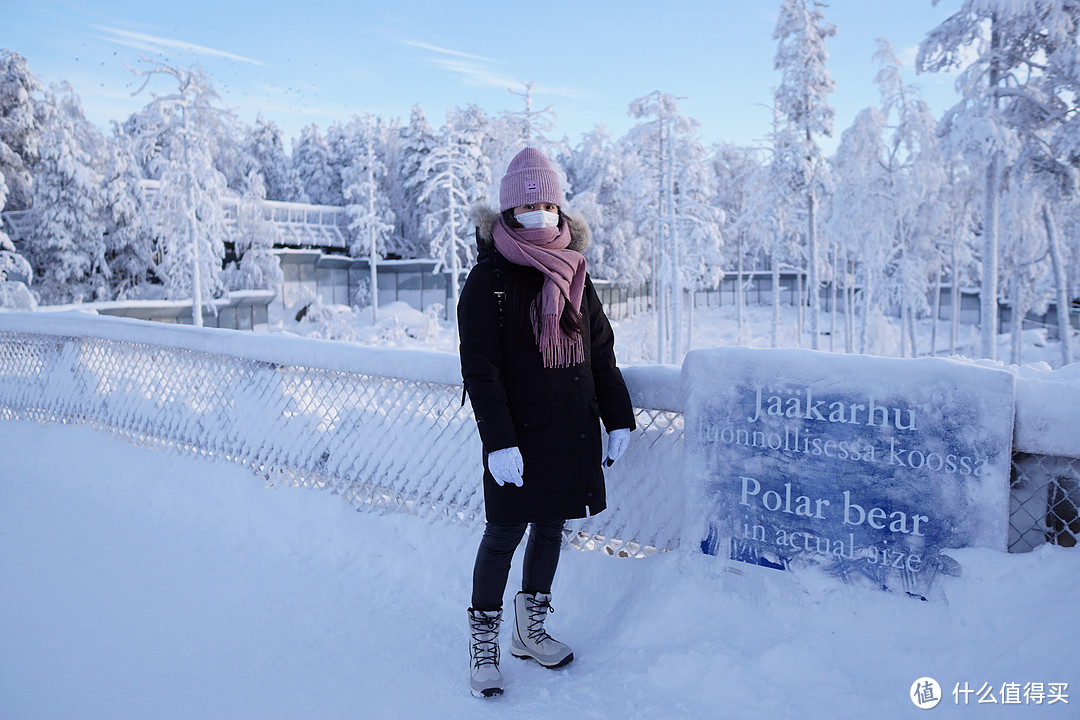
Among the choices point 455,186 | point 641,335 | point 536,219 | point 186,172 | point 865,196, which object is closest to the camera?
point 536,219

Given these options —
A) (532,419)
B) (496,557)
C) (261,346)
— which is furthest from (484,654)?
(261,346)

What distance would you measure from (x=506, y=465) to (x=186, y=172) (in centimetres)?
2498

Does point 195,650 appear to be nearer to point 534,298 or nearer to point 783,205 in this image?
point 534,298

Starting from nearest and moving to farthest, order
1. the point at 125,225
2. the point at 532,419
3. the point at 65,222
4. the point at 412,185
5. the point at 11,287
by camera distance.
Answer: the point at 532,419, the point at 11,287, the point at 65,222, the point at 125,225, the point at 412,185

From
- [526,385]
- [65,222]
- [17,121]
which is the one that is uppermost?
[17,121]

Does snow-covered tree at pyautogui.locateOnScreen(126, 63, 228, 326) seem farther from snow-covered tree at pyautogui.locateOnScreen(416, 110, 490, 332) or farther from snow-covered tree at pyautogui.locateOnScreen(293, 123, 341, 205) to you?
snow-covered tree at pyautogui.locateOnScreen(293, 123, 341, 205)

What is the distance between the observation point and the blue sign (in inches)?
116

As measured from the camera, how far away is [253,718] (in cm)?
288

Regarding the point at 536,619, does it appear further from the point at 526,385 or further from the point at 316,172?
the point at 316,172

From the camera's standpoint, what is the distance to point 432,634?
362cm

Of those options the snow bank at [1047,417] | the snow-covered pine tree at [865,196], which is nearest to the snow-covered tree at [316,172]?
the snow-covered pine tree at [865,196]

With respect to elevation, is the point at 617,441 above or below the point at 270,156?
below

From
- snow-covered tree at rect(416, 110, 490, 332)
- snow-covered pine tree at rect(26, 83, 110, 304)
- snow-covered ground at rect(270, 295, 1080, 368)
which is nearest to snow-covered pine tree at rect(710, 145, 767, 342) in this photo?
snow-covered ground at rect(270, 295, 1080, 368)

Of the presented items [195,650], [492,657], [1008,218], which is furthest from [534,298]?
[1008,218]
